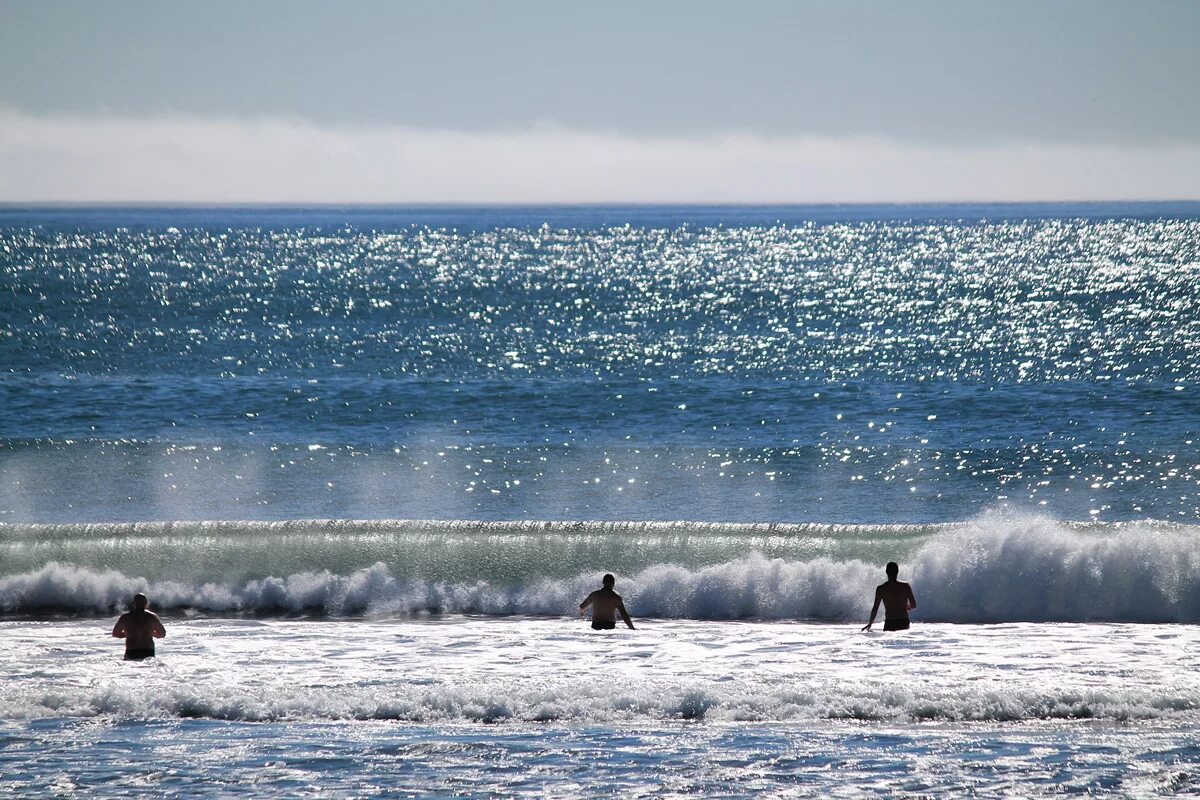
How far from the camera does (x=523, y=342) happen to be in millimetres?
53688

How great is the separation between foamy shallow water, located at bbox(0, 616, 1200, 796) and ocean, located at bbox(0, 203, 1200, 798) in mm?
61

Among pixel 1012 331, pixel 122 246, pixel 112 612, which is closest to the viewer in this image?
pixel 112 612

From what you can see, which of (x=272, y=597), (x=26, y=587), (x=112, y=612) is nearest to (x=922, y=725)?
(x=272, y=597)

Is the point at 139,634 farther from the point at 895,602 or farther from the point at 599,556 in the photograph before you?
the point at 895,602

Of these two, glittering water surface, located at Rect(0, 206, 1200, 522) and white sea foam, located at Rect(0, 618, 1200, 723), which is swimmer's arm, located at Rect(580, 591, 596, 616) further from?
glittering water surface, located at Rect(0, 206, 1200, 522)

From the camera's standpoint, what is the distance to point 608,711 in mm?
14227

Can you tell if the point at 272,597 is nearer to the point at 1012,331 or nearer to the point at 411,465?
the point at 411,465

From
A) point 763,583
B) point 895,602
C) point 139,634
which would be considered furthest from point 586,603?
point 139,634

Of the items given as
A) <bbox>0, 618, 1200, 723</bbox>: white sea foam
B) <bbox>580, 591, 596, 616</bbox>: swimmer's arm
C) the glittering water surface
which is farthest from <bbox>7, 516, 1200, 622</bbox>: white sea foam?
the glittering water surface

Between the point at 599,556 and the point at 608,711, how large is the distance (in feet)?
25.5

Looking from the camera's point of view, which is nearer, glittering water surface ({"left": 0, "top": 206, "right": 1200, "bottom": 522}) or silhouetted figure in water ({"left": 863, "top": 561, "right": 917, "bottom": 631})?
silhouetted figure in water ({"left": 863, "top": 561, "right": 917, "bottom": 631})

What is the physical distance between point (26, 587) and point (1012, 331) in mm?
45905

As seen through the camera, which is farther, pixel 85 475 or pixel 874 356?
pixel 874 356

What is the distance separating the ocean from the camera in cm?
1291
